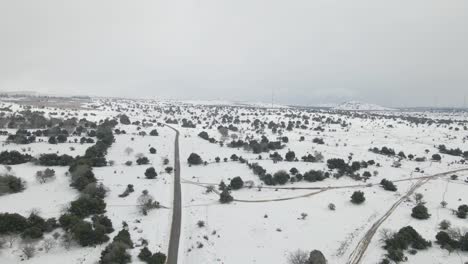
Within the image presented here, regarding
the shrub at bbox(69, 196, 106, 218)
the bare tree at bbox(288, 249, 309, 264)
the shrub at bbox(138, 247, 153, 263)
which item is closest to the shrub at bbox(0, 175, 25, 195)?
the shrub at bbox(69, 196, 106, 218)

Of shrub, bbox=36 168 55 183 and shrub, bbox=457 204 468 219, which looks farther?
shrub, bbox=36 168 55 183

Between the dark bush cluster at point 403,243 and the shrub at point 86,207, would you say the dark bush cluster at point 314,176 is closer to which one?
the dark bush cluster at point 403,243

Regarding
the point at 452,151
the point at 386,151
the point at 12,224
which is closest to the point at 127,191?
the point at 12,224

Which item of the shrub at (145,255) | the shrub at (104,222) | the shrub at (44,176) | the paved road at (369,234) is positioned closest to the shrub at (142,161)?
the shrub at (44,176)

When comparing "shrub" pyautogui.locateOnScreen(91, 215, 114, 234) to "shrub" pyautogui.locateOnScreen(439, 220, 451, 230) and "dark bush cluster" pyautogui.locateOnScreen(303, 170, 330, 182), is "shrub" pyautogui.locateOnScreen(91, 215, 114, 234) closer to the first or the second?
"dark bush cluster" pyautogui.locateOnScreen(303, 170, 330, 182)

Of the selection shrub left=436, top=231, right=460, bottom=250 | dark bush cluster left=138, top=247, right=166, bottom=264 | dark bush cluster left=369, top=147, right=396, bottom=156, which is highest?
dark bush cluster left=369, top=147, right=396, bottom=156

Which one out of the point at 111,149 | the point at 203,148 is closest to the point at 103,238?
the point at 111,149

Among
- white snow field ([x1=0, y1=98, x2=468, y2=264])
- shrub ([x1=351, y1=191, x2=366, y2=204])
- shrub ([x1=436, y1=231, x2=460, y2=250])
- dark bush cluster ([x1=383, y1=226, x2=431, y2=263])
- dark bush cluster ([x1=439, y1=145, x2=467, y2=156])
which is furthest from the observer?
dark bush cluster ([x1=439, y1=145, x2=467, y2=156])

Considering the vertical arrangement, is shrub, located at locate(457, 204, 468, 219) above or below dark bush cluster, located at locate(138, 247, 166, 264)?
above

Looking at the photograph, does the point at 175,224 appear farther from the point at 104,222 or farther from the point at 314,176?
the point at 314,176
